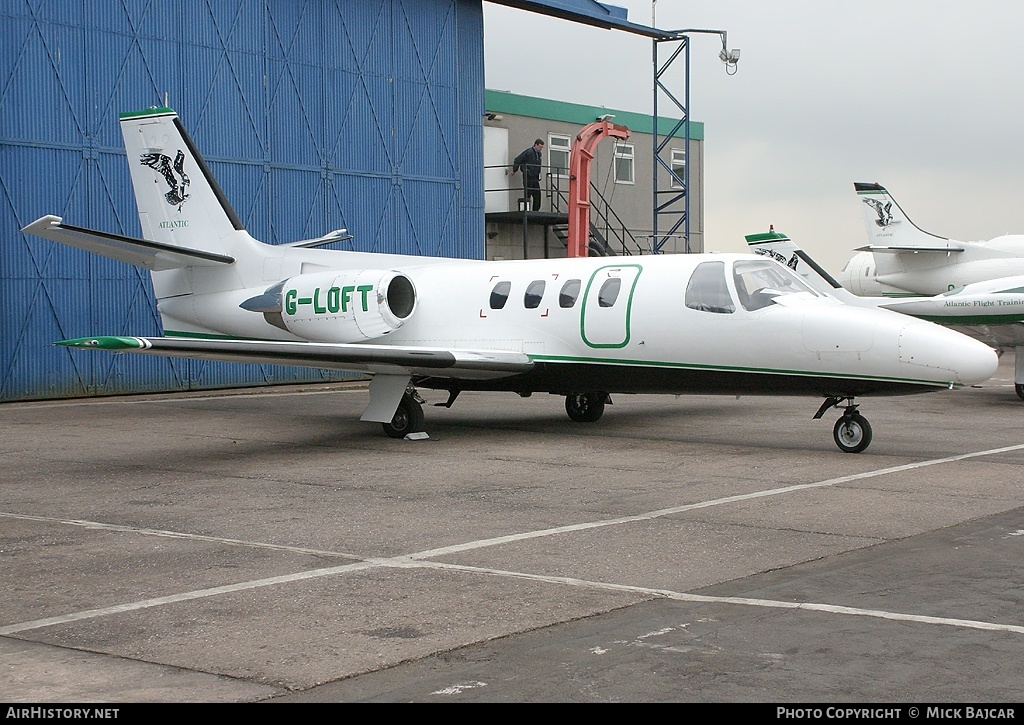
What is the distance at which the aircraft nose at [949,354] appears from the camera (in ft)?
38.4

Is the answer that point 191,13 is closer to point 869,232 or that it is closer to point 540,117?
point 540,117

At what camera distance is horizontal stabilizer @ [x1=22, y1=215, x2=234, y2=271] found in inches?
577

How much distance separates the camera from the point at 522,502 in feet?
32.0

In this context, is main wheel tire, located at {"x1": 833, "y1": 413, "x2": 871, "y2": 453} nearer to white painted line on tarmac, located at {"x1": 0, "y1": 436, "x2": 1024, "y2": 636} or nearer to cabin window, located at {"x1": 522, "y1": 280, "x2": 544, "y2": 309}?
white painted line on tarmac, located at {"x1": 0, "y1": 436, "x2": 1024, "y2": 636}

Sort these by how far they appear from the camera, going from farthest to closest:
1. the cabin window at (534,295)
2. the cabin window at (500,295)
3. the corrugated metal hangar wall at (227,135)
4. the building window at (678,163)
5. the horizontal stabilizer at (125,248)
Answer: the building window at (678,163), the corrugated metal hangar wall at (227,135), the cabin window at (500,295), the cabin window at (534,295), the horizontal stabilizer at (125,248)

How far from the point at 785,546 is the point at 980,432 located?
842 centimetres

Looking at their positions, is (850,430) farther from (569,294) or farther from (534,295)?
(534,295)

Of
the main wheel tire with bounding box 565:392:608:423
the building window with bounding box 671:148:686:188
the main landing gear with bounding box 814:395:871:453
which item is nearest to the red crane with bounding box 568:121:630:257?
the building window with bounding box 671:148:686:188

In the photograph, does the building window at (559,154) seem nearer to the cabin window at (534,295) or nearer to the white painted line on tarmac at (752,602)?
the cabin window at (534,295)

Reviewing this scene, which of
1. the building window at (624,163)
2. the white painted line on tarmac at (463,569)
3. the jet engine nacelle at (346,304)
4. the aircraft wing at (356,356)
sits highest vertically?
the building window at (624,163)

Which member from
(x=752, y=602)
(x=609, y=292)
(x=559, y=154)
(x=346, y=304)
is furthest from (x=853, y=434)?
(x=559, y=154)

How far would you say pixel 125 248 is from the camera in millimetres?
16281

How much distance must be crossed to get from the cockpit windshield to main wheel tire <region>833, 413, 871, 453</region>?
140 centimetres

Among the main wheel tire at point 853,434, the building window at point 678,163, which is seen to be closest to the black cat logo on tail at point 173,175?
the main wheel tire at point 853,434
